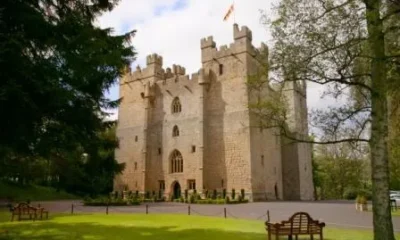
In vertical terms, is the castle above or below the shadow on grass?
above

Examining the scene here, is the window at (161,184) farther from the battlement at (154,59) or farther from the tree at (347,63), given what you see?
the tree at (347,63)

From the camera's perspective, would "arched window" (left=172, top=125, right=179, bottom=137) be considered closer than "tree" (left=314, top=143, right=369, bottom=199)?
Yes

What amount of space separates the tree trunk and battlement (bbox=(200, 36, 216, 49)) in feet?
111

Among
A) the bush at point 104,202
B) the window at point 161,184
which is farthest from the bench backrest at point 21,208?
the window at point 161,184

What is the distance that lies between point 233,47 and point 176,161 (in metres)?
14.0

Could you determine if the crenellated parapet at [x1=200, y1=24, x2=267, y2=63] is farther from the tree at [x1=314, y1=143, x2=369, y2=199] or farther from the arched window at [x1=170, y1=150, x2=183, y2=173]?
the tree at [x1=314, y1=143, x2=369, y2=199]

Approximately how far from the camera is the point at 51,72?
8.59m

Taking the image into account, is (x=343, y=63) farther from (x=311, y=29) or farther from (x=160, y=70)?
(x=160, y=70)

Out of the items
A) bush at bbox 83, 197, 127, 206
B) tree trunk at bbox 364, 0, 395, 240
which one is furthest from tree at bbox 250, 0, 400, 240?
bush at bbox 83, 197, 127, 206

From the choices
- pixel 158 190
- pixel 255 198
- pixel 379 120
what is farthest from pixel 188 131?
pixel 379 120

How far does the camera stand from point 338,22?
9.82 m

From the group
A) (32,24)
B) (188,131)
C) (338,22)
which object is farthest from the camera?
(188,131)

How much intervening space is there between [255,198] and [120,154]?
19551 mm

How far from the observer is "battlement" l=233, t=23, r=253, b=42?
39.8 metres
